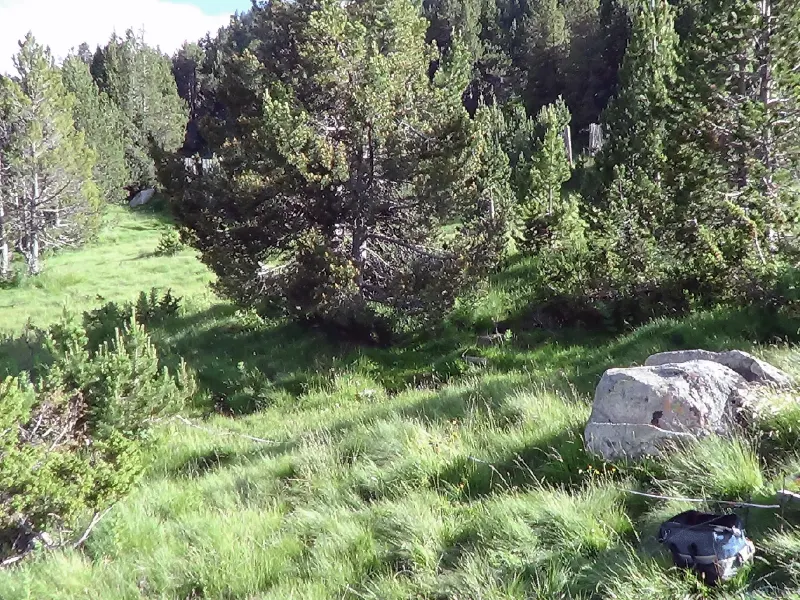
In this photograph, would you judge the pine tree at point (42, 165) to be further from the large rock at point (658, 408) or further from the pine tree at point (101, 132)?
the large rock at point (658, 408)

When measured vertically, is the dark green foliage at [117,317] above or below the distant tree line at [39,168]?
below

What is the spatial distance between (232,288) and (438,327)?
3417 mm

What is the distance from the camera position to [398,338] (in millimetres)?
10008

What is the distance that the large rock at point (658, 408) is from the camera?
3.76 m

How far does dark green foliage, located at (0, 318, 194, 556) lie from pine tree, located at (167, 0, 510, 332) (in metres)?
3.19

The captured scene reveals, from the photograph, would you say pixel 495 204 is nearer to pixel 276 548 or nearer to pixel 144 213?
pixel 276 548

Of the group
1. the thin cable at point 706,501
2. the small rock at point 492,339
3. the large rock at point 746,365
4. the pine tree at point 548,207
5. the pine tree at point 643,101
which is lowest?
the small rock at point 492,339

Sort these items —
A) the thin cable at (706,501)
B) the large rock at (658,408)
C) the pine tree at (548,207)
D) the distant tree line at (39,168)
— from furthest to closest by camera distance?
the distant tree line at (39,168)
the pine tree at (548,207)
the large rock at (658,408)
the thin cable at (706,501)

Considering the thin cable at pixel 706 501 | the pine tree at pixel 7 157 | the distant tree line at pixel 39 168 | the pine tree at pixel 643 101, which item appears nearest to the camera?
the thin cable at pixel 706 501

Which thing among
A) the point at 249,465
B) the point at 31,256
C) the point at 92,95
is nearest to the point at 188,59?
the point at 92,95

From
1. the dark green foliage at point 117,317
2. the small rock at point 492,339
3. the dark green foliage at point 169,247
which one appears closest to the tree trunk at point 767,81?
the small rock at point 492,339

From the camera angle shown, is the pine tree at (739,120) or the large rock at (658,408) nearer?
the large rock at (658,408)

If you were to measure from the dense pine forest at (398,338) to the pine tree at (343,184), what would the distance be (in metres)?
0.05

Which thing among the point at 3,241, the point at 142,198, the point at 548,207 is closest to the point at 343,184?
the point at 548,207
